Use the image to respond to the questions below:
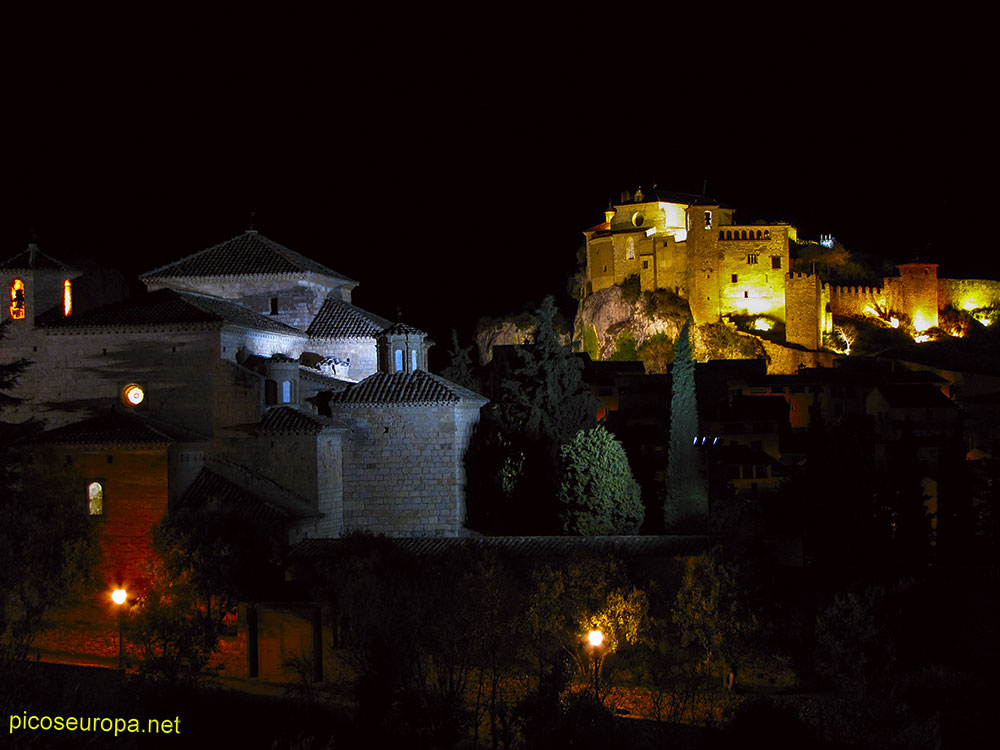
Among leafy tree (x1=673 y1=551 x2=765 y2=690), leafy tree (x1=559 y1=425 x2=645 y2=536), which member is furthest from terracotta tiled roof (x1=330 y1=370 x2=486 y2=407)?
leafy tree (x1=673 y1=551 x2=765 y2=690)

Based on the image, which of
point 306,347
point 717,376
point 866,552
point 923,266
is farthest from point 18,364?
point 923,266

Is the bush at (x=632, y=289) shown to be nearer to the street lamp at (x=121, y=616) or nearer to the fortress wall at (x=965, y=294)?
the fortress wall at (x=965, y=294)

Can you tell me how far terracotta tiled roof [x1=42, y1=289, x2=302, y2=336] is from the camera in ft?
90.9

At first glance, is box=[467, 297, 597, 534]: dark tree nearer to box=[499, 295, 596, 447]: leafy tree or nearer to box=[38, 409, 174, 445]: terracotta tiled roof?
box=[499, 295, 596, 447]: leafy tree

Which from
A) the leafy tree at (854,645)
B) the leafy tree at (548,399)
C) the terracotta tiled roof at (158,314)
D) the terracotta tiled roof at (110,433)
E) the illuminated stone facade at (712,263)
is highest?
the illuminated stone facade at (712,263)

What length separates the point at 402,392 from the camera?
27812 millimetres

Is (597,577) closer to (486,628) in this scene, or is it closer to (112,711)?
(486,628)

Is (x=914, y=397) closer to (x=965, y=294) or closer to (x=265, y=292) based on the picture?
(x=965, y=294)

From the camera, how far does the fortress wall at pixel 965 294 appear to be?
71.8 m

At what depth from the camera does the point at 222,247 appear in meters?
33.8

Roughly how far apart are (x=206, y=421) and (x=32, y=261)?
632 cm

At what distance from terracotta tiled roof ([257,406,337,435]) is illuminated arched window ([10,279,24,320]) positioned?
7168 millimetres

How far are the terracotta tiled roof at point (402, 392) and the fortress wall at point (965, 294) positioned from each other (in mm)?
52666

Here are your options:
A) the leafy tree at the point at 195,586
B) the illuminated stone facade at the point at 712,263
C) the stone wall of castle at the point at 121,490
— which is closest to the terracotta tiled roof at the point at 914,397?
the illuminated stone facade at the point at 712,263
